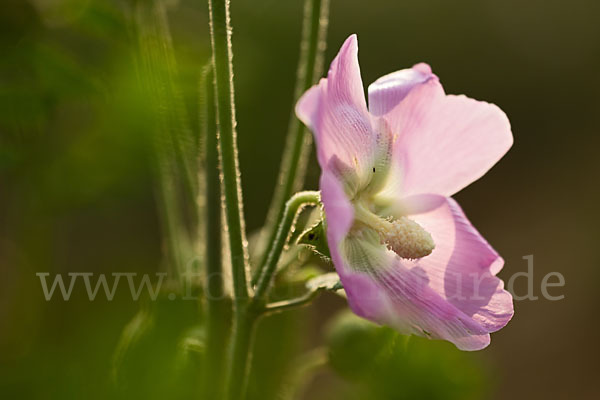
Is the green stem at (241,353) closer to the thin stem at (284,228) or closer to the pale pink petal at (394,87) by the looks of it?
the thin stem at (284,228)

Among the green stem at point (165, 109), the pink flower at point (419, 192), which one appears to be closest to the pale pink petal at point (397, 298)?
the pink flower at point (419, 192)

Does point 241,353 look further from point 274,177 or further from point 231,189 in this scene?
point 274,177

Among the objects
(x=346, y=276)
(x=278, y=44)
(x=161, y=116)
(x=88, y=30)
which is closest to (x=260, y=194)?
(x=278, y=44)

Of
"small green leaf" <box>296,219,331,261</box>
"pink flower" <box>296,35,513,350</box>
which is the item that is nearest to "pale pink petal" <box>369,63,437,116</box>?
"pink flower" <box>296,35,513,350</box>

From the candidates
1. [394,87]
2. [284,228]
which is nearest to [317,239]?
[284,228]

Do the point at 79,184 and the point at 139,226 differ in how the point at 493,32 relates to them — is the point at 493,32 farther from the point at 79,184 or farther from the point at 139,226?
the point at 79,184

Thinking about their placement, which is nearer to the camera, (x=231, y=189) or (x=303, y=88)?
(x=231, y=189)
